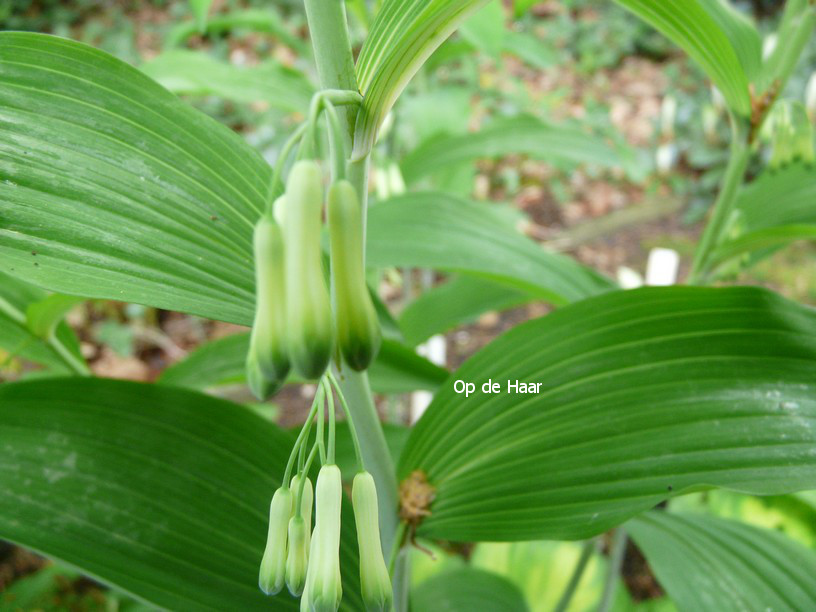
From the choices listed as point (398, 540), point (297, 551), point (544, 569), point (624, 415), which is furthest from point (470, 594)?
point (297, 551)

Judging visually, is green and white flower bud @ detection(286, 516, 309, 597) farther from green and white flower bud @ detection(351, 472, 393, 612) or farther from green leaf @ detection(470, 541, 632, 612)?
green leaf @ detection(470, 541, 632, 612)

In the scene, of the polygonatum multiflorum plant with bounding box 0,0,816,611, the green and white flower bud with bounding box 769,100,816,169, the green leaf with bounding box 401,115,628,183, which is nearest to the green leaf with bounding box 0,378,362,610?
the polygonatum multiflorum plant with bounding box 0,0,816,611

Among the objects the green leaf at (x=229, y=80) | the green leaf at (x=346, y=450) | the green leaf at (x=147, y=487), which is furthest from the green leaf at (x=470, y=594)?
the green leaf at (x=229, y=80)

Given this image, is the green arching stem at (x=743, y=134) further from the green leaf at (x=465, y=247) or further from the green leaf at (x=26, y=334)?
the green leaf at (x=26, y=334)

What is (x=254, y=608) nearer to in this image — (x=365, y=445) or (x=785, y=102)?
(x=365, y=445)

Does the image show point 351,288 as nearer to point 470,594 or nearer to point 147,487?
point 147,487

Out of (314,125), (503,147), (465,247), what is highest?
(503,147)

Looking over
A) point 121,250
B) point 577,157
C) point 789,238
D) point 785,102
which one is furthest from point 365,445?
point 577,157
